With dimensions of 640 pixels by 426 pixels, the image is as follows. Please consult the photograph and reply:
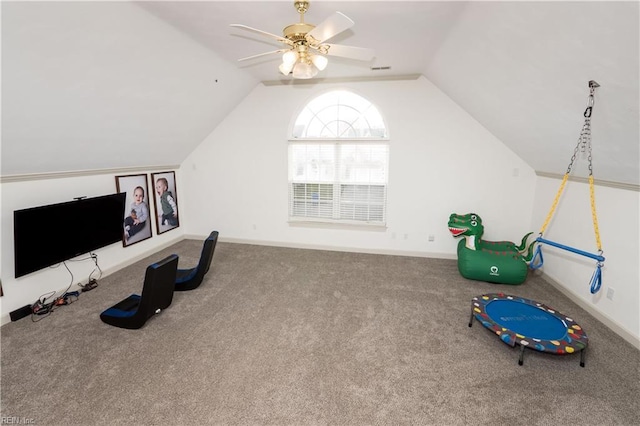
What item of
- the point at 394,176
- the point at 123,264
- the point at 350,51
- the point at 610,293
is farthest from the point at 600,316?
the point at 123,264

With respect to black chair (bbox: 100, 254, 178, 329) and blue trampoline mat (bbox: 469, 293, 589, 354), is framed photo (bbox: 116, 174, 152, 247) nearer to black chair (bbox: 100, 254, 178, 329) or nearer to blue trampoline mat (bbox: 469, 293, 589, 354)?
black chair (bbox: 100, 254, 178, 329)

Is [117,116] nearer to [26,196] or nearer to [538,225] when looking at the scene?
[26,196]

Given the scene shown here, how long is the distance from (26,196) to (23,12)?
7.79 feet

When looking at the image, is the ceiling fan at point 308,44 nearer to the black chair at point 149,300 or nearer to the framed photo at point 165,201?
the black chair at point 149,300

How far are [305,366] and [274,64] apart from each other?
4.01 m

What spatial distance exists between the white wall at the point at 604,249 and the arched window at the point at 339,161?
2608mm

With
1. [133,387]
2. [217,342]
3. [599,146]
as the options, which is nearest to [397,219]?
[599,146]

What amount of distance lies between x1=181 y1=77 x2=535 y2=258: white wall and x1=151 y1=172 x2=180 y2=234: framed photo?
316mm

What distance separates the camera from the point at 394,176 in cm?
518

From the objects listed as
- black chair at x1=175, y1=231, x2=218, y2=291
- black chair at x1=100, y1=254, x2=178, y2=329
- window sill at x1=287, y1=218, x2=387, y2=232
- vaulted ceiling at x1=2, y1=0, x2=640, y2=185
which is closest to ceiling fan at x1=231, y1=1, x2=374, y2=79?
vaulted ceiling at x1=2, y1=0, x2=640, y2=185

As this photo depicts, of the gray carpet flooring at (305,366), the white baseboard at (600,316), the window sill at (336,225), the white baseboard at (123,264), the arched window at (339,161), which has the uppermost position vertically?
the arched window at (339,161)

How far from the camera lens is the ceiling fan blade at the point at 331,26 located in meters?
1.90

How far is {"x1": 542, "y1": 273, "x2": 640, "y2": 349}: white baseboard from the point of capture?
9.56ft

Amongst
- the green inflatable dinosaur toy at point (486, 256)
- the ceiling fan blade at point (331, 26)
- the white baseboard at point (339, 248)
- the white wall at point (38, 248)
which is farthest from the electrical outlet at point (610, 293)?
the white wall at point (38, 248)
